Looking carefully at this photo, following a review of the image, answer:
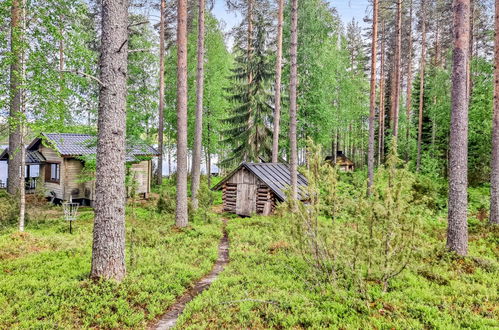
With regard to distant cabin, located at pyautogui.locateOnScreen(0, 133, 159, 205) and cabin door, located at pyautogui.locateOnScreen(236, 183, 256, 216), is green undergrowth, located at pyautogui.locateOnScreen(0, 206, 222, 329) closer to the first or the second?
cabin door, located at pyautogui.locateOnScreen(236, 183, 256, 216)

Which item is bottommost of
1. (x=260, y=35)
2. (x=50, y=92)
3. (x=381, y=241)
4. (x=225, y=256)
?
(x=225, y=256)

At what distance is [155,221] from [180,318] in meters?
9.22

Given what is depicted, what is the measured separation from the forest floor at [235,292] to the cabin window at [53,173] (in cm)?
1098

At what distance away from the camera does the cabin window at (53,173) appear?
1922 cm

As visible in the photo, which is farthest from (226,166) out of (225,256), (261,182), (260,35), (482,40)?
(482,40)

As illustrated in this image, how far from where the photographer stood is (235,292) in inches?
233

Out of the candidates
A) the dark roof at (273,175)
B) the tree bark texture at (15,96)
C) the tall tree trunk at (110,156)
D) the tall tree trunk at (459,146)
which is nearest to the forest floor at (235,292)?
the tall tree trunk at (110,156)

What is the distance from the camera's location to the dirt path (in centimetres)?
507

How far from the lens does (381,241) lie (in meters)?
5.57

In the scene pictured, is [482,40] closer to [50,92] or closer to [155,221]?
[155,221]

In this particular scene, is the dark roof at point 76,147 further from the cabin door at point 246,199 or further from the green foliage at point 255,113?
the green foliage at point 255,113

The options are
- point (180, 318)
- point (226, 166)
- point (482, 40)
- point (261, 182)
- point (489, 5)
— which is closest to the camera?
point (180, 318)

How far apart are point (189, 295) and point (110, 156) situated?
11.0ft

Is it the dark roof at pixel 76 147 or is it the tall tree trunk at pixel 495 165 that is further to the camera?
the dark roof at pixel 76 147
